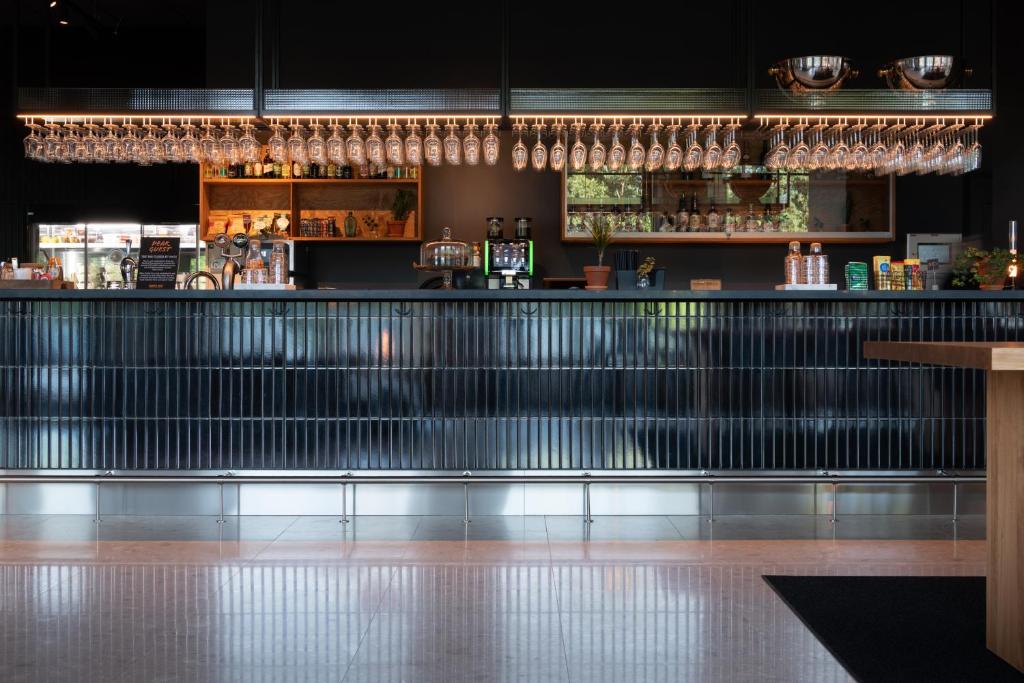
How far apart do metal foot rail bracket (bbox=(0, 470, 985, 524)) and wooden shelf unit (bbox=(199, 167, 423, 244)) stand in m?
3.14

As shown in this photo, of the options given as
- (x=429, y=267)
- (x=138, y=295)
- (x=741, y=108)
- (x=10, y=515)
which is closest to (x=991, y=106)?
(x=741, y=108)

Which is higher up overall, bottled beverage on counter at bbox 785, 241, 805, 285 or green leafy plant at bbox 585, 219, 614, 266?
green leafy plant at bbox 585, 219, 614, 266

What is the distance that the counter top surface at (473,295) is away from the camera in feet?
15.5

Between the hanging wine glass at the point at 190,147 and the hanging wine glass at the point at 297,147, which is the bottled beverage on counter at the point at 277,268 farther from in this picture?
the hanging wine glass at the point at 190,147

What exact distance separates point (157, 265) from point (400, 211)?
272cm

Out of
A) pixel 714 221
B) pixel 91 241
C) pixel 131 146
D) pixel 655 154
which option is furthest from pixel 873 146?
pixel 91 241

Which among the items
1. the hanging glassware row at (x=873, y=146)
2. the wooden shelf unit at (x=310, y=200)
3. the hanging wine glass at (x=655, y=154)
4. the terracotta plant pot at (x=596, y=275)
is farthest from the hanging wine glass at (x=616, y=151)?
the wooden shelf unit at (x=310, y=200)

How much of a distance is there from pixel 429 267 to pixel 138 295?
5.00 ft

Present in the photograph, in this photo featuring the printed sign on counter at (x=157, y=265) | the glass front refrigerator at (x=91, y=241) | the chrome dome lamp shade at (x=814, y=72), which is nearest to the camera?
the chrome dome lamp shade at (x=814, y=72)

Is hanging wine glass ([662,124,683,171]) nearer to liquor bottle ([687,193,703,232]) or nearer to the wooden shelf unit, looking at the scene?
liquor bottle ([687,193,703,232])

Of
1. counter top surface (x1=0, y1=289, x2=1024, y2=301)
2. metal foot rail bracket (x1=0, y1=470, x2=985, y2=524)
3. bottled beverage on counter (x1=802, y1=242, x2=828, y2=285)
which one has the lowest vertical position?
metal foot rail bracket (x1=0, y1=470, x2=985, y2=524)

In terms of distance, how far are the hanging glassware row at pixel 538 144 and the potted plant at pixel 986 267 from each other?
65cm

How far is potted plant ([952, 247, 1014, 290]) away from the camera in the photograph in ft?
16.9

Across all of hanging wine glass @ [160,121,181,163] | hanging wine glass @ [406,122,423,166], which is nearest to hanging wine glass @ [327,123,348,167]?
hanging wine glass @ [406,122,423,166]
